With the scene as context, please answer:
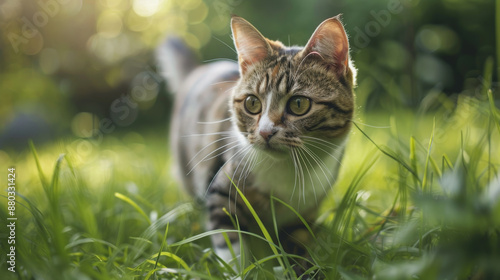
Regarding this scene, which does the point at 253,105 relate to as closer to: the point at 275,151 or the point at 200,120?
the point at 275,151

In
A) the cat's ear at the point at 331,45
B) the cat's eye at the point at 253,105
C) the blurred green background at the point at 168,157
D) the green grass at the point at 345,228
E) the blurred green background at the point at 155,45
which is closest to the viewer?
the green grass at the point at 345,228

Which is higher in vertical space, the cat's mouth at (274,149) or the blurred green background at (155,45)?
the blurred green background at (155,45)

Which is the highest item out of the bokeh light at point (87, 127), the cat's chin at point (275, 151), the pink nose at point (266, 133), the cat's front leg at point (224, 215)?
the pink nose at point (266, 133)

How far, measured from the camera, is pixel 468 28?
241cm

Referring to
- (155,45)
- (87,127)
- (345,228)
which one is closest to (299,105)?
(345,228)

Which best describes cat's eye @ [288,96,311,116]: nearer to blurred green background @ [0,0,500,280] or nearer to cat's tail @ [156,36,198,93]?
blurred green background @ [0,0,500,280]

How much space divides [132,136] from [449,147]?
121 inches

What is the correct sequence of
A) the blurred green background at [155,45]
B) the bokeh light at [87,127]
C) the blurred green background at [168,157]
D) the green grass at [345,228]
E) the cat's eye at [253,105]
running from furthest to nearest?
the bokeh light at [87,127] → the blurred green background at [155,45] → the cat's eye at [253,105] → the blurred green background at [168,157] → the green grass at [345,228]

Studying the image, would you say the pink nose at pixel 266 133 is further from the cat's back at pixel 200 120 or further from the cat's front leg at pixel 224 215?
the cat's back at pixel 200 120

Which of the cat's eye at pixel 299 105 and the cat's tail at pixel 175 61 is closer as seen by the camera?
the cat's eye at pixel 299 105

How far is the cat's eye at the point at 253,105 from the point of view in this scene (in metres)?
1.03

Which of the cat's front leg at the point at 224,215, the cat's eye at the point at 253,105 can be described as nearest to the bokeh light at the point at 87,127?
the cat's front leg at the point at 224,215

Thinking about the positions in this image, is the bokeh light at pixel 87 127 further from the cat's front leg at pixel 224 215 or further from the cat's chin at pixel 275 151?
the cat's chin at pixel 275 151

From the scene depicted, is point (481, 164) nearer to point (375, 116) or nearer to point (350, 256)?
point (375, 116)
